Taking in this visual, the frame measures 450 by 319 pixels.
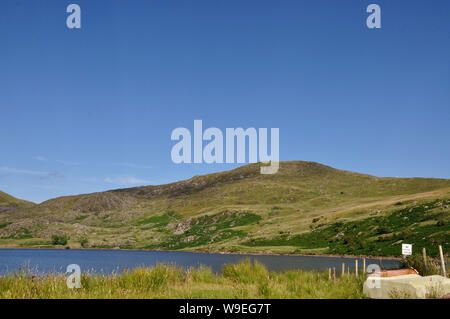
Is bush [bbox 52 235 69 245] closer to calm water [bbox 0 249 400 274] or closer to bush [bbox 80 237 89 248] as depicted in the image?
bush [bbox 80 237 89 248]

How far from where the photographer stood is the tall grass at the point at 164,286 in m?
16.2

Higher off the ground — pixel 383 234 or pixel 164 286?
pixel 164 286

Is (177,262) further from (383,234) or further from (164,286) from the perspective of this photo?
(164,286)

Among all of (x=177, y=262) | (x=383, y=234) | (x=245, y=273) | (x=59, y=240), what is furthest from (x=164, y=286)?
(x=59, y=240)

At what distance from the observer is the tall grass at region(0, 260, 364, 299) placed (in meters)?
16.2

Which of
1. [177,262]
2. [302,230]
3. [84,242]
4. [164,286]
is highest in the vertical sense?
[164,286]

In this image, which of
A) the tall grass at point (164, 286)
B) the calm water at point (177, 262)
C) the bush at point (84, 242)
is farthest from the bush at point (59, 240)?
the tall grass at point (164, 286)

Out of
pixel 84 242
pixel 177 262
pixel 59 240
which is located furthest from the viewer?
pixel 59 240

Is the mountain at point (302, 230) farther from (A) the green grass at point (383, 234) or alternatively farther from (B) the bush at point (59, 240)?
(B) the bush at point (59, 240)

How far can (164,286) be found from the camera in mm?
21188

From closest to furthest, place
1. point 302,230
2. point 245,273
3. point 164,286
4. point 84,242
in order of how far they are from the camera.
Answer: point 164,286 < point 245,273 < point 302,230 < point 84,242

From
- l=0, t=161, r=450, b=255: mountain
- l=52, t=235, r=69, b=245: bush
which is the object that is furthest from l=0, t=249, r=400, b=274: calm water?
l=52, t=235, r=69, b=245: bush
